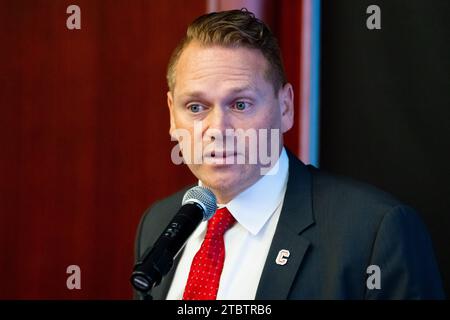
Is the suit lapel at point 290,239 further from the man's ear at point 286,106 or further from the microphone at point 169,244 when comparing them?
the microphone at point 169,244

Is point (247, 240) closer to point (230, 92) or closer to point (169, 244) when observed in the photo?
point (230, 92)

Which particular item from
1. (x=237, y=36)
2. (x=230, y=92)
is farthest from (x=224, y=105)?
(x=237, y=36)

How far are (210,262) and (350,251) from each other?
1.08ft

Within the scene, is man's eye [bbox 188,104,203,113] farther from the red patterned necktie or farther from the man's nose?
the red patterned necktie

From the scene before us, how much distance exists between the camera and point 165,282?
5.17 feet

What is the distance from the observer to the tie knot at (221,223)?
5.01 ft

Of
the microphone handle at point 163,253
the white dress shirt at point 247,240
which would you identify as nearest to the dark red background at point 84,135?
the white dress shirt at point 247,240

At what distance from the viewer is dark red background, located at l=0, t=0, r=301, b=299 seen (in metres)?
2.04

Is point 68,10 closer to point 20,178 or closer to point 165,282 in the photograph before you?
point 20,178

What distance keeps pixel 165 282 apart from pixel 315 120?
0.74m

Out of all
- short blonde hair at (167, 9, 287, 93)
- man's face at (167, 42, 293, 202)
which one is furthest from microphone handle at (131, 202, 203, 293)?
short blonde hair at (167, 9, 287, 93)

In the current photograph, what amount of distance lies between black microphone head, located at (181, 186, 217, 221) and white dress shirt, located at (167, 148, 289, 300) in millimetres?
318

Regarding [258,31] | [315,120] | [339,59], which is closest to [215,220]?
[258,31]

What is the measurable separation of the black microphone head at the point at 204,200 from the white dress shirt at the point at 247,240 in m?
0.32
